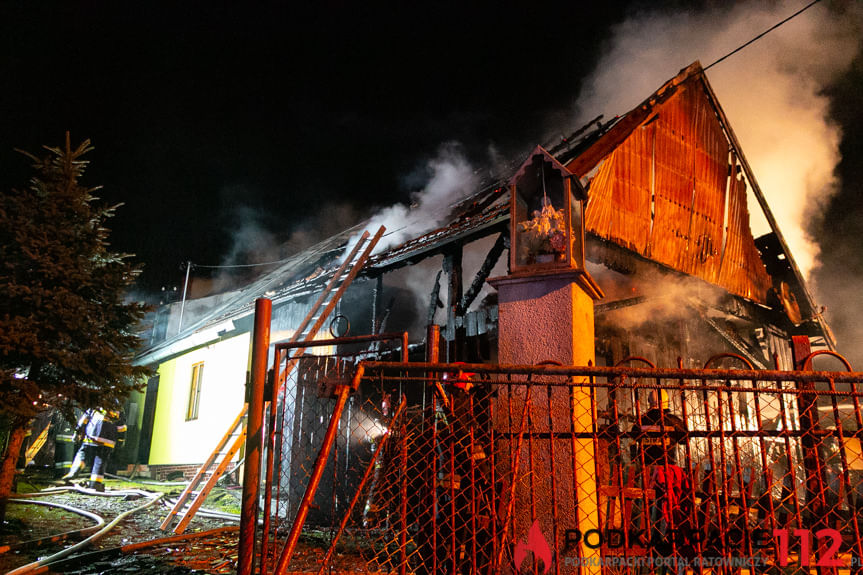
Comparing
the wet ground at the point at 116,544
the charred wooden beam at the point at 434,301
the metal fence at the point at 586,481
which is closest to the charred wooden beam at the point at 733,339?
the charred wooden beam at the point at 434,301

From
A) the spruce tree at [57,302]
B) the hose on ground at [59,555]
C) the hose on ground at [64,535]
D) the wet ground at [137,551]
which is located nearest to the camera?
the hose on ground at [59,555]

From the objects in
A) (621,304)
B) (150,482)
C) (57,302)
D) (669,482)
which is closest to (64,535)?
(57,302)

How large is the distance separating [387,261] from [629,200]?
17.7 feet

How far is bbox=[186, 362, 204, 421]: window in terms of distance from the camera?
56.8 ft

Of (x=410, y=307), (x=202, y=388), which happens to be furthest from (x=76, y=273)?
(x=202, y=388)

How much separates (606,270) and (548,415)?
914cm

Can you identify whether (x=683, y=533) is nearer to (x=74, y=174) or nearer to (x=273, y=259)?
(x=74, y=174)

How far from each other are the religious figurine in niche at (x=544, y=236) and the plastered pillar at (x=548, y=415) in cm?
51

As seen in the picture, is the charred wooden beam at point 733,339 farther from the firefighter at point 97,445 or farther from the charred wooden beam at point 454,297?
the firefighter at point 97,445

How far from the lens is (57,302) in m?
8.37

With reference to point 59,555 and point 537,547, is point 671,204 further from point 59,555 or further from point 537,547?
point 59,555

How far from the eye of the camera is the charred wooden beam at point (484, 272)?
30.9 feet

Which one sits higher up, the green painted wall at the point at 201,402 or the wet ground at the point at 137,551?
the green painted wall at the point at 201,402

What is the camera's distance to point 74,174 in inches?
359
